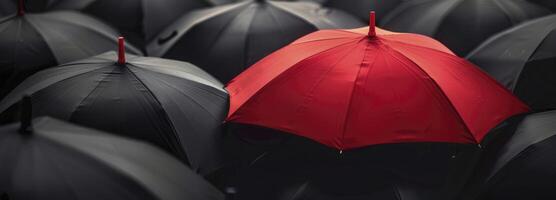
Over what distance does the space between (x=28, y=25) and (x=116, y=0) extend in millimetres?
1684

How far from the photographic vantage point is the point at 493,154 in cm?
522

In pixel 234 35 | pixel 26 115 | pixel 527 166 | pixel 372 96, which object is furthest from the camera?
pixel 234 35

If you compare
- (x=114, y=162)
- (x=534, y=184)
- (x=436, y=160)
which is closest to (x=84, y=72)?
(x=114, y=162)

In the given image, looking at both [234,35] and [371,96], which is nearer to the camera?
[371,96]

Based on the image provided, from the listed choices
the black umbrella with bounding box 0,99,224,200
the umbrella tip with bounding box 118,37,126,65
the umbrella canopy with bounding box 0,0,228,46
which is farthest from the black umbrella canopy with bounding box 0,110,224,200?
the umbrella canopy with bounding box 0,0,228,46

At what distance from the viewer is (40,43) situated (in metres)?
6.41

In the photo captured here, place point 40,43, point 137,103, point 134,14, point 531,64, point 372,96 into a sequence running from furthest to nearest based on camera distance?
point 134,14 < point 40,43 < point 531,64 < point 372,96 < point 137,103

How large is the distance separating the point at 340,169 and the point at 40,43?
2.57 metres

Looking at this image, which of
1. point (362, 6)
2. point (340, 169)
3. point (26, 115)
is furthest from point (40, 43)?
point (362, 6)

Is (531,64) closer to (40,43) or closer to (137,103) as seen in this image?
(137,103)

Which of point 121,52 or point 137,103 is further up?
point 121,52

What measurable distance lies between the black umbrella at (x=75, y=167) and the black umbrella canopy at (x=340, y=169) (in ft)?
3.98

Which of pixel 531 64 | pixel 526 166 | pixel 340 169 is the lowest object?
pixel 340 169

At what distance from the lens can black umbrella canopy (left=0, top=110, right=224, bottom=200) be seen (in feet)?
11.9
